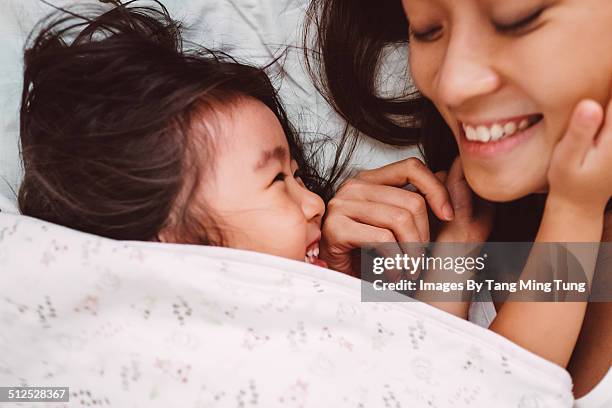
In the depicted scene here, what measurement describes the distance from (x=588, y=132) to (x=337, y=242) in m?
0.47

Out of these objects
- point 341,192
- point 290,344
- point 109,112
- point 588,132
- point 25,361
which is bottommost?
point 25,361

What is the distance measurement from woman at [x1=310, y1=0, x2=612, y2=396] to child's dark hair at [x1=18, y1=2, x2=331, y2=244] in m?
0.26

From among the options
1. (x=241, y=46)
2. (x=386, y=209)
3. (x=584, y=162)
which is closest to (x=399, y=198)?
(x=386, y=209)

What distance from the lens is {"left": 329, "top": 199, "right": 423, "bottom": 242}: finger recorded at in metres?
1.12

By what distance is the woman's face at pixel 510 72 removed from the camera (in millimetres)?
794

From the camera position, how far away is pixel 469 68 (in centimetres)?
86

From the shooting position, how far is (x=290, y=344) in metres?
0.93

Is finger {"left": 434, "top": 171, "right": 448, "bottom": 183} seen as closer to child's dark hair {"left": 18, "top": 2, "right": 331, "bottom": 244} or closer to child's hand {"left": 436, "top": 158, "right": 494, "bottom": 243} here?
child's hand {"left": 436, "top": 158, "right": 494, "bottom": 243}

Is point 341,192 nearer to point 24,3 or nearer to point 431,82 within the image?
point 431,82

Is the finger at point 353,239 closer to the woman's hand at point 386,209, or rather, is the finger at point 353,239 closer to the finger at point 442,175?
the woman's hand at point 386,209

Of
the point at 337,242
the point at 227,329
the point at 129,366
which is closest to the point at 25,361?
the point at 129,366

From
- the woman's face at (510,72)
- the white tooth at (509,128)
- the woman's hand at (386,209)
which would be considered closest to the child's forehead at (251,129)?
the woman's hand at (386,209)

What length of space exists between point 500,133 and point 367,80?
404mm

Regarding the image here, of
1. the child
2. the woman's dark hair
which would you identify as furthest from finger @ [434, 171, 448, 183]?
the child
